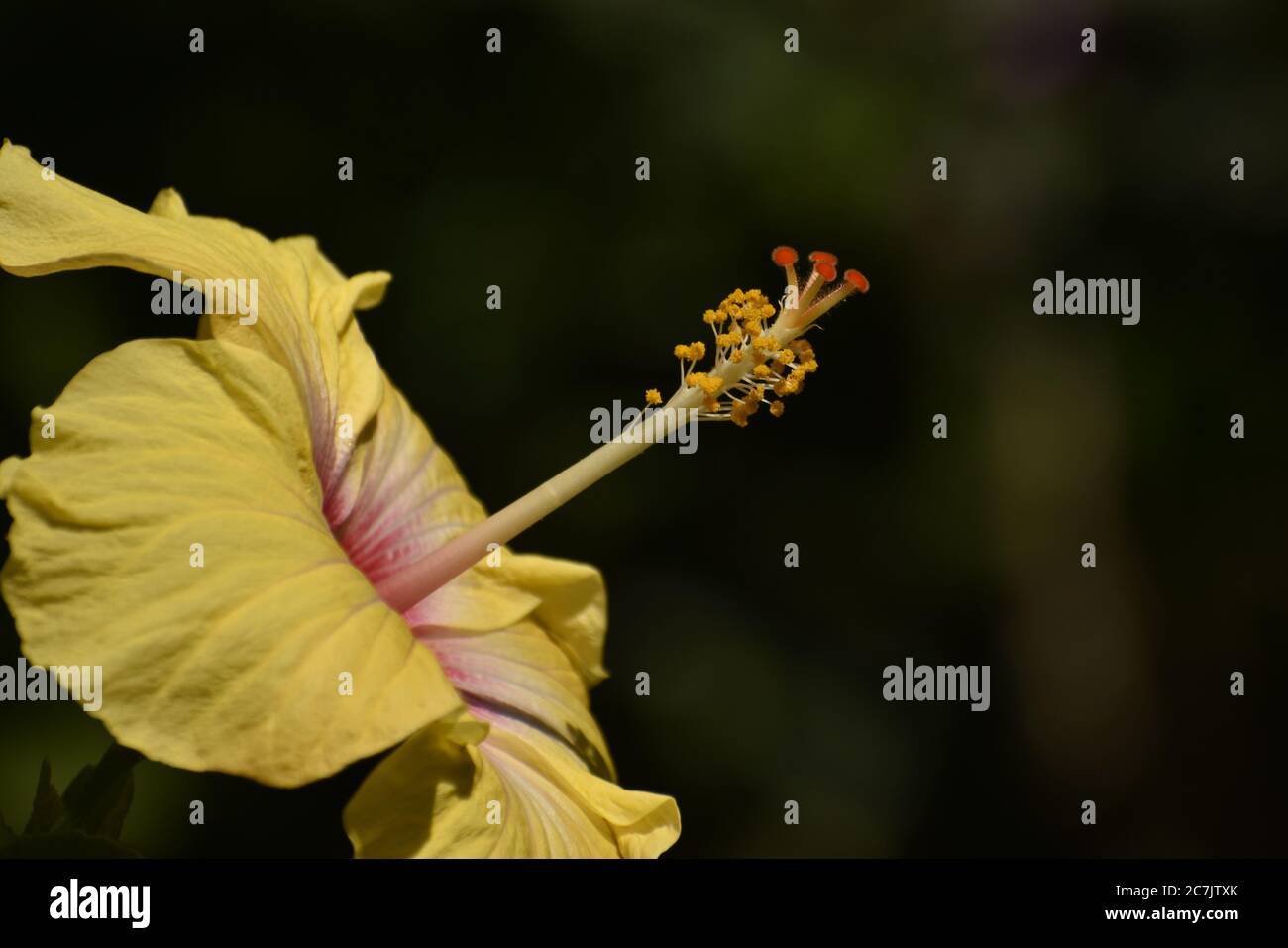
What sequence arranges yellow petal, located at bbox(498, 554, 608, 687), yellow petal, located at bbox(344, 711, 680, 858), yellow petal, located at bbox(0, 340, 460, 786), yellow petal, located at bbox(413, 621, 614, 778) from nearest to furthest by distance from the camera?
yellow petal, located at bbox(0, 340, 460, 786), yellow petal, located at bbox(344, 711, 680, 858), yellow petal, located at bbox(413, 621, 614, 778), yellow petal, located at bbox(498, 554, 608, 687)

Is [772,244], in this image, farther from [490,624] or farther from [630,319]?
[490,624]

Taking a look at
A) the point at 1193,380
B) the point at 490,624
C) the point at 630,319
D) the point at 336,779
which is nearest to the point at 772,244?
the point at 630,319

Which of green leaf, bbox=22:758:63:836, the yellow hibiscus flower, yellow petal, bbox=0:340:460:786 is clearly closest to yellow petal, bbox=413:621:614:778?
the yellow hibiscus flower

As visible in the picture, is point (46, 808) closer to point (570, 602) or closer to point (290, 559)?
point (290, 559)

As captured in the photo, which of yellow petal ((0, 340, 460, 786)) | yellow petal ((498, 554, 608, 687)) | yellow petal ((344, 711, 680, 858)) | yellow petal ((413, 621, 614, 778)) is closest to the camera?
yellow petal ((0, 340, 460, 786))

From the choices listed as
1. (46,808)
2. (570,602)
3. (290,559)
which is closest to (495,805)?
(290,559)

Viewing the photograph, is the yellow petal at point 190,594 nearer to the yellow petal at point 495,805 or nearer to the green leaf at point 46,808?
the yellow petal at point 495,805

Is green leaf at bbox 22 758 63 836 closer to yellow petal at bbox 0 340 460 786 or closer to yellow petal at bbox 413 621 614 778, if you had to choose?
Result: yellow petal at bbox 0 340 460 786
